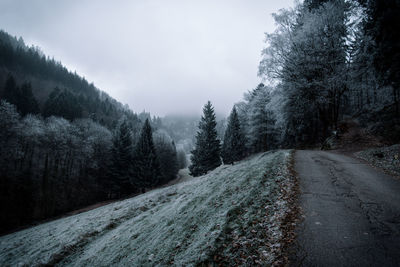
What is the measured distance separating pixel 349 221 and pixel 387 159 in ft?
26.9

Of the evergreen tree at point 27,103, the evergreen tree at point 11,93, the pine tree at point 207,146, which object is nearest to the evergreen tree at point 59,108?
the evergreen tree at point 27,103

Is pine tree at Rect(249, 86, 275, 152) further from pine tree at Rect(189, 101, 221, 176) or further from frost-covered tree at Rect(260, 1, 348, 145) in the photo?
frost-covered tree at Rect(260, 1, 348, 145)

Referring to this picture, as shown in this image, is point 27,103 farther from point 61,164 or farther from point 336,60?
point 336,60

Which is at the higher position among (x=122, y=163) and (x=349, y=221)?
(x=349, y=221)

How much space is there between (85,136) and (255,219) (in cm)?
5210

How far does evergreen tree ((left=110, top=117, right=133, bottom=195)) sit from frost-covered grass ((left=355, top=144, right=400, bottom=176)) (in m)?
34.8

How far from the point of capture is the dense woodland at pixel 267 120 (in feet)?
41.6

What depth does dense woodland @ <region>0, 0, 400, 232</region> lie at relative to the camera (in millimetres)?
12684

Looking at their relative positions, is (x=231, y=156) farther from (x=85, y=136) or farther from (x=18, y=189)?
(x=85, y=136)

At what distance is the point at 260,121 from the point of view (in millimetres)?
29547

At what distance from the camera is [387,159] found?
9.01 meters

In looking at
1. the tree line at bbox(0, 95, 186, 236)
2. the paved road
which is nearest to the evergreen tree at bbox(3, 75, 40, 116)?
the tree line at bbox(0, 95, 186, 236)

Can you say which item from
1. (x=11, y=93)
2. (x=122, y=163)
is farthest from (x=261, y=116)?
(x=11, y=93)

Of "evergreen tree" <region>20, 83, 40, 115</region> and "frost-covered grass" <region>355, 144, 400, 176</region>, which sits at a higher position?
"evergreen tree" <region>20, 83, 40, 115</region>
